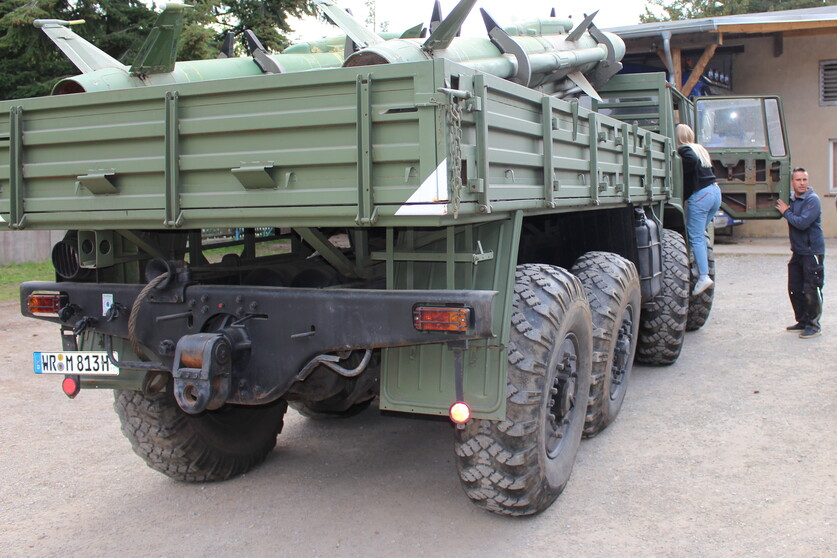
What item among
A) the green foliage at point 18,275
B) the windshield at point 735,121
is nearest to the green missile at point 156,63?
the green foliage at point 18,275

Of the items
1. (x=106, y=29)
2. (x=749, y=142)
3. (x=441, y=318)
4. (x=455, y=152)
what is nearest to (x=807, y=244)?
(x=749, y=142)

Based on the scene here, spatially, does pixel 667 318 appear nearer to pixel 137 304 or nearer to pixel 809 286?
pixel 809 286

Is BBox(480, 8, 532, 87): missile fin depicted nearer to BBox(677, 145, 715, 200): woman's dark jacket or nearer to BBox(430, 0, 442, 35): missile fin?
BBox(430, 0, 442, 35): missile fin

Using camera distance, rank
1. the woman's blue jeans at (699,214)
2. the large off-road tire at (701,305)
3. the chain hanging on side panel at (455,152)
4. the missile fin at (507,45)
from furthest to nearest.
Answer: the large off-road tire at (701,305) < the woman's blue jeans at (699,214) < the missile fin at (507,45) < the chain hanging on side panel at (455,152)

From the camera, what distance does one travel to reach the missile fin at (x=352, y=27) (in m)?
4.58

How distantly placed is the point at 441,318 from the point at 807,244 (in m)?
5.61

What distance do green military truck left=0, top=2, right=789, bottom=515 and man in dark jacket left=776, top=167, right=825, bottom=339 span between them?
3.84 m

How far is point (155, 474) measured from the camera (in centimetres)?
435

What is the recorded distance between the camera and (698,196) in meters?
7.31

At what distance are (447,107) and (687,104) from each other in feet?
18.8

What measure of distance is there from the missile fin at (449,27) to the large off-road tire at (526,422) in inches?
45.1

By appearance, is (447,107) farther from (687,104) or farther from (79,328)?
(687,104)

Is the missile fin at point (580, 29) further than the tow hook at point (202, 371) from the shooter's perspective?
Yes

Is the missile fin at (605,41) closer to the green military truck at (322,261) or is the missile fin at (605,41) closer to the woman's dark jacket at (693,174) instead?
the woman's dark jacket at (693,174)
